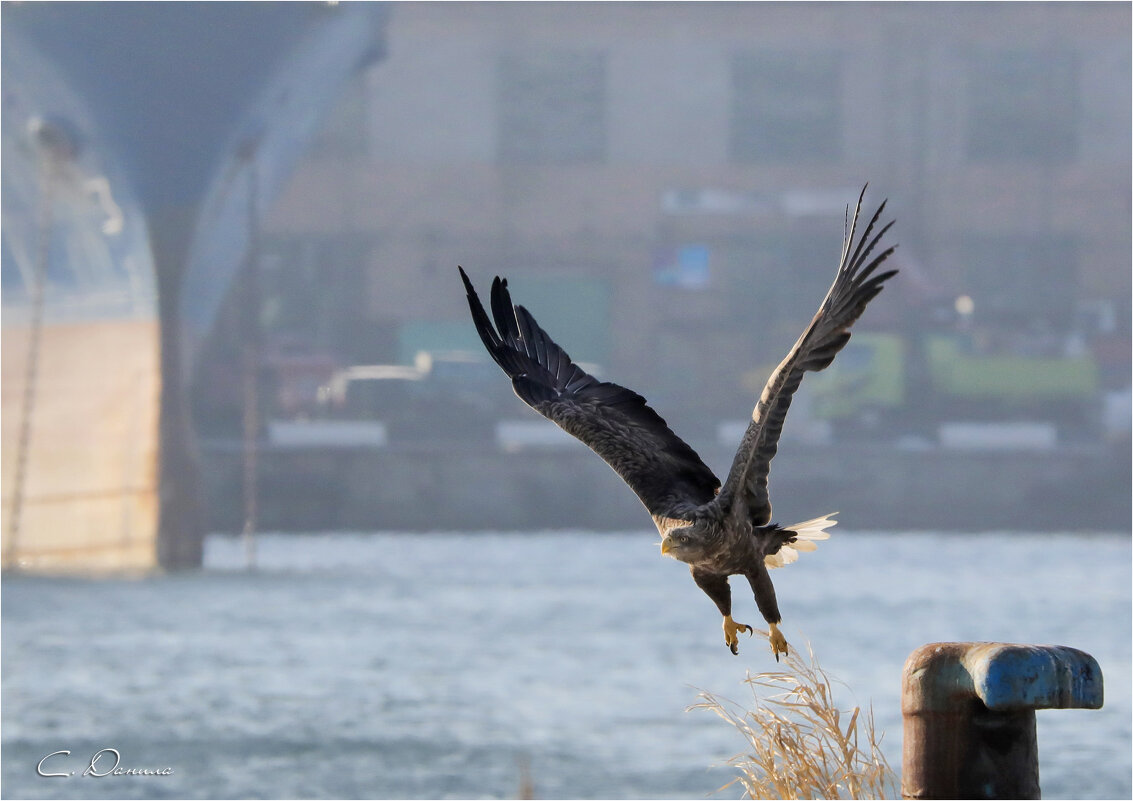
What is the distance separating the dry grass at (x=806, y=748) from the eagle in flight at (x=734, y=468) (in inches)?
17.9

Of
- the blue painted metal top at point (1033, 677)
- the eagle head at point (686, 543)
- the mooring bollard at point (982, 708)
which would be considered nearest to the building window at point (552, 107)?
the eagle head at point (686, 543)

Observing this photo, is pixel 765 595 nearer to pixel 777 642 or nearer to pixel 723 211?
pixel 777 642

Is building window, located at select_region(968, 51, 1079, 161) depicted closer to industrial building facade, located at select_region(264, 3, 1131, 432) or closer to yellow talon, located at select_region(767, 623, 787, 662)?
industrial building facade, located at select_region(264, 3, 1131, 432)

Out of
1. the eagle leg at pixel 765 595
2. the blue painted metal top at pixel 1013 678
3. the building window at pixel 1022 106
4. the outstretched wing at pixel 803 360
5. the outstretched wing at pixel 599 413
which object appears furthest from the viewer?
the building window at pixel 1022 106

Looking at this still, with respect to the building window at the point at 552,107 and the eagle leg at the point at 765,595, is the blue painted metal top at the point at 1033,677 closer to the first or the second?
the eagle leg at the point at 765,595

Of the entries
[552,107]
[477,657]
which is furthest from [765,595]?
[552,107]

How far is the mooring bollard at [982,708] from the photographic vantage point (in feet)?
13.8

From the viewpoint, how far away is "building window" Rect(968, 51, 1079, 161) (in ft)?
163

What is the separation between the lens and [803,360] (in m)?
5.67

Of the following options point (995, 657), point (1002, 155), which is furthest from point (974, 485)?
point (995, 657)

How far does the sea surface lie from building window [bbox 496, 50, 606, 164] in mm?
12291

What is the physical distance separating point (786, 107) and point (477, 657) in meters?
24.5

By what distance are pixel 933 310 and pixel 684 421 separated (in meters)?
9.02

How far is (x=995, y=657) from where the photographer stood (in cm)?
421
